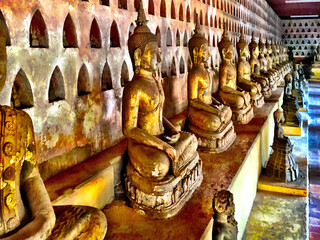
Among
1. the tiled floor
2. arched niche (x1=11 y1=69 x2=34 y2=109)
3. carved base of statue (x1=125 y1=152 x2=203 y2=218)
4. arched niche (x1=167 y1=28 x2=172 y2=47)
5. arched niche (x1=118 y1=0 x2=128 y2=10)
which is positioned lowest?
the tiled floor

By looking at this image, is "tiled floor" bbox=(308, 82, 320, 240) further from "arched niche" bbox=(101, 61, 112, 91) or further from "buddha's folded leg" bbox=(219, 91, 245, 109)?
"arched niche" bbox=(101, 61, 112, 91)

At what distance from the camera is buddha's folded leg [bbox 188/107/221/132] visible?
445 cm

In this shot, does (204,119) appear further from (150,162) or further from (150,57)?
(150,162)

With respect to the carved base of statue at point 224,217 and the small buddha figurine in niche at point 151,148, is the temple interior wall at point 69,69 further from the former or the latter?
the carved base of statue at point 224,217

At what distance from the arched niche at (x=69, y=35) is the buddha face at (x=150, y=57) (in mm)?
656

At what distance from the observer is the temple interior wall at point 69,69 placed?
103 inches

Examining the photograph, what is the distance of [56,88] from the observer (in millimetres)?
3094

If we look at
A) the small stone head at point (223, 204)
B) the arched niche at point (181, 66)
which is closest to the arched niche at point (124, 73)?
the arched niche at point (181, 66)

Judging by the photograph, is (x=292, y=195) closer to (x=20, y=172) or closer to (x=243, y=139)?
(x=243, y=139)

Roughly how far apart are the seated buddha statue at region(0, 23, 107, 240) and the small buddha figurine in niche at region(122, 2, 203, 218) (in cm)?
91

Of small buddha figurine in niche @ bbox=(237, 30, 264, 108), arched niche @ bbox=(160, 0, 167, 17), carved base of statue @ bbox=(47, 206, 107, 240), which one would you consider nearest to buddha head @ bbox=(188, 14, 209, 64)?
arched niche @ bbox=(160, 0, 167, 17)

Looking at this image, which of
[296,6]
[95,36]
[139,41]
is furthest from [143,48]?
[296,6]

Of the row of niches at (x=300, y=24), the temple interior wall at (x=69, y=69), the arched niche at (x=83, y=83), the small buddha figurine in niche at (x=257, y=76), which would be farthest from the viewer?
the row of niches at (x=300, y=24)

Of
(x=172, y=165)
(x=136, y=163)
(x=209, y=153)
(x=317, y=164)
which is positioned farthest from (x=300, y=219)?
(x=317, y=164)
